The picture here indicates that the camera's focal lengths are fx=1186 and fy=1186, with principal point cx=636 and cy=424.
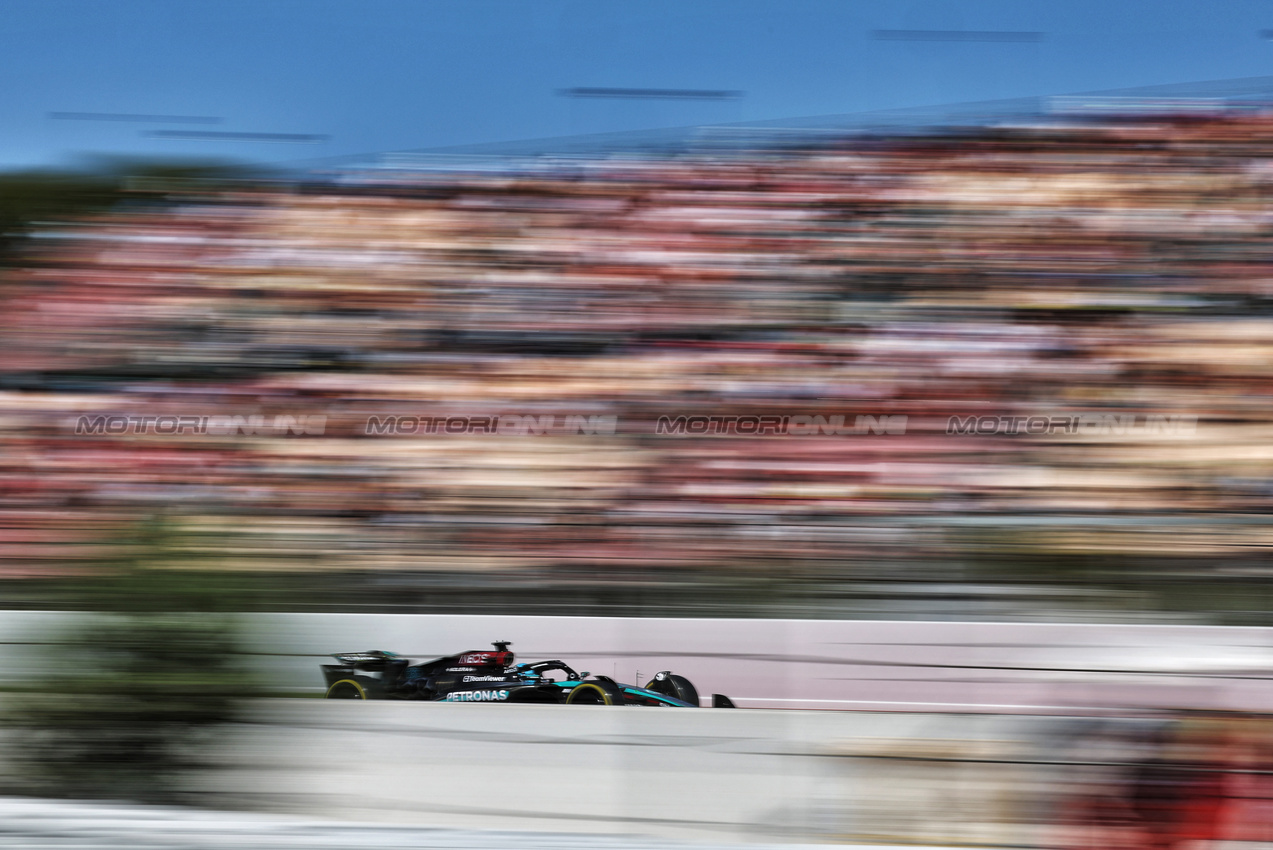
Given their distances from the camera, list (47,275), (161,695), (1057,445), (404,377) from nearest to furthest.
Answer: (161,695) < (1057,445) < (404,377) < (47,275)

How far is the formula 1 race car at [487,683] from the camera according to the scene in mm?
2742

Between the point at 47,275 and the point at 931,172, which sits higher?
the point at 931,172

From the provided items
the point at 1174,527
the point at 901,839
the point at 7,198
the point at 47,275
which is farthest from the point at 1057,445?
the point at 7,198

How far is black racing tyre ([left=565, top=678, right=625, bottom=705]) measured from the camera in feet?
8.94

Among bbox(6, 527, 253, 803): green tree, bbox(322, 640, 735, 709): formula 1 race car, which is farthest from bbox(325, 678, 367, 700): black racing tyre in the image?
bbox(6, 527, 253, 803): green tree

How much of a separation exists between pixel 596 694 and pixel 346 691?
1.97 feet

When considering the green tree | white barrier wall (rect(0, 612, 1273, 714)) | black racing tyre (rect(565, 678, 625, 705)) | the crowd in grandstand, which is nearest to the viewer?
white barrier wall (rect(0, 612, 1273, 714))

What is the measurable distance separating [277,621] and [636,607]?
2.91 ft

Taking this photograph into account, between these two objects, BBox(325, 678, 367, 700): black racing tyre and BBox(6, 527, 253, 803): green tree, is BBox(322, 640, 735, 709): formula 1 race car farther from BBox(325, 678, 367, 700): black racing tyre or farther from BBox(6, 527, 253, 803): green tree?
BBox(6, 527, 253, 803): green tree

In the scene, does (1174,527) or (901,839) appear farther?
(1174,527)

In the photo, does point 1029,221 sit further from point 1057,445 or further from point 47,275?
point 47,275

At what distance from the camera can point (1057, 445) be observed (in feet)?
10.9

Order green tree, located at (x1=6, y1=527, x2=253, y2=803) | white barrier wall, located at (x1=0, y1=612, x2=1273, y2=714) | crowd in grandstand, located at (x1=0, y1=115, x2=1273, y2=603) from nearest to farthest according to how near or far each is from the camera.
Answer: white barrier wall, located at (x1=0, y1=612, x2=1273, y2=714)
green tree, located at (x1=6, y1=527, x2=253, y2=803)
crowd in grandstand, located at (x1=0, y1=115, x2=1273, y2=603)

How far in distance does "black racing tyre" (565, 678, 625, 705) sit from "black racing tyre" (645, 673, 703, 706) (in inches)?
3.1
